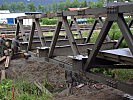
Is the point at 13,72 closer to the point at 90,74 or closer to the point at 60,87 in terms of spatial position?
the point at 60,87

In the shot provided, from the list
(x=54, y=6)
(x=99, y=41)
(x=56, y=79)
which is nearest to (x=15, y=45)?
(x=56, y=79)

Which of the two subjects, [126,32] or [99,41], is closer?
[126,32]

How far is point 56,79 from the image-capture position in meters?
9.58

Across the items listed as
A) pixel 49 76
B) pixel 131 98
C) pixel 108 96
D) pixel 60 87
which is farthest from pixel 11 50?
pixel 131 98

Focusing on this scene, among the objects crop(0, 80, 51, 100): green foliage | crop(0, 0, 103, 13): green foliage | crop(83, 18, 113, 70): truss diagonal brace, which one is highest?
crop(83, 18, 113, 70): truss diagonal brace

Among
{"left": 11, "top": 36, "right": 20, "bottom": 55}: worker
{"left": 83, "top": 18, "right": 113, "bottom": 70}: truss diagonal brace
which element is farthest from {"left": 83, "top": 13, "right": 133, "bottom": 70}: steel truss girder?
{"left": 11, "top": 36, "right": 20, "bottom": 55}: worker

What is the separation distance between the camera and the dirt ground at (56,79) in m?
7.71

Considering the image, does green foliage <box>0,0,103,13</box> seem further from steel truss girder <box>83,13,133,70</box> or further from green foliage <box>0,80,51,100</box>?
steel truss girder <box>83,13,133,70</box>

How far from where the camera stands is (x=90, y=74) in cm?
643

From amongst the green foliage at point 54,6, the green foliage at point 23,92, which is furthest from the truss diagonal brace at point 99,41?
the green foliage at point 54,6

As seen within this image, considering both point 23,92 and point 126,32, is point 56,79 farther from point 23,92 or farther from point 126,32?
point 126,32

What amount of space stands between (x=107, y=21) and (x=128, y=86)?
1308 mm

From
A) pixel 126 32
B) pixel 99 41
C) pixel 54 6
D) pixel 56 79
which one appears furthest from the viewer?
pixel 54 6

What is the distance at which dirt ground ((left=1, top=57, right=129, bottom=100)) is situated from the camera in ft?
25.3
